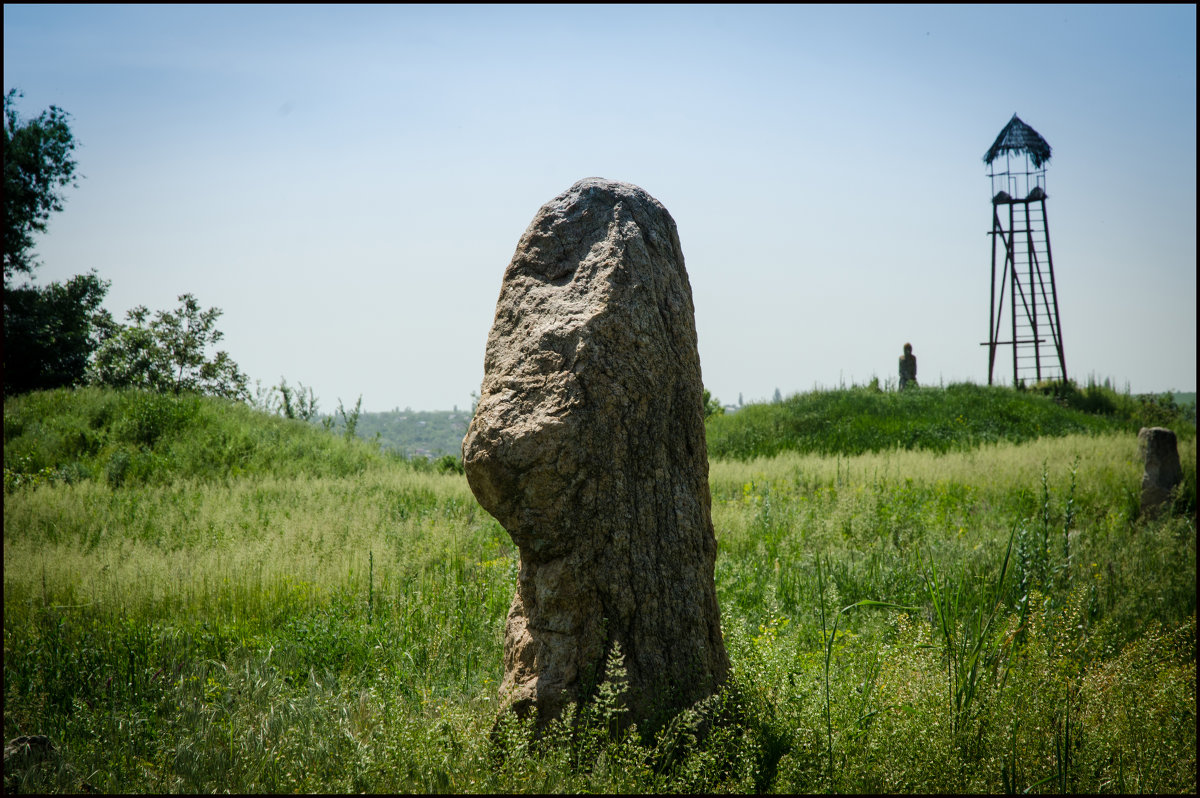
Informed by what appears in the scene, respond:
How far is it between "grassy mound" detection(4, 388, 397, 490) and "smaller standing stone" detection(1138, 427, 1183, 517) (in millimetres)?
12691

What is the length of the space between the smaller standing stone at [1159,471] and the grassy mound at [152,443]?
12691 millimetres

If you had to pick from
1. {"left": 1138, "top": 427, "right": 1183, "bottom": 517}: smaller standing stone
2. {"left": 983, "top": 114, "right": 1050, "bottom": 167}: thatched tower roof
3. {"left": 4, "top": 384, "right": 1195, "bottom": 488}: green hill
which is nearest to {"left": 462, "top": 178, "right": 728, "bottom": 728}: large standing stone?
{"left": 1138, "top": 427, "right": 1183, "bottom": 517}: smaller standing stone

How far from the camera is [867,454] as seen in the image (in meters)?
13.5

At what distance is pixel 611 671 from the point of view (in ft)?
10.8

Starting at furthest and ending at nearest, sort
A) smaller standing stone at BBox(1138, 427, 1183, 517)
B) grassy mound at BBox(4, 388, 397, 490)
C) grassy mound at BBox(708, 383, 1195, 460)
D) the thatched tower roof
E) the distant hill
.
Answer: the distant hill → the thatched tower roof → grassy mound at BBox(708, 383, 1195, 460) → grassy mound at BBox(4, 388, 397, 490) → smaller standing stone at BBox(1138, 427, 1183, 517)

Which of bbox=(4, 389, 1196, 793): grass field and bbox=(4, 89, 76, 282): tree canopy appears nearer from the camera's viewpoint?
bbox=(4, 389, 1196, 793): grass field

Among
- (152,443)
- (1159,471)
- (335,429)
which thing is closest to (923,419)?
(1159,471)

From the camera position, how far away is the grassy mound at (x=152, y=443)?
12.3m

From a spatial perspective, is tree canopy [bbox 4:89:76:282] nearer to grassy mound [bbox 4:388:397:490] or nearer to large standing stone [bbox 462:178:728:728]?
grassy mound [bbox 4:388:397:490]

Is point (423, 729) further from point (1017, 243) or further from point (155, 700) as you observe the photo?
point (1017, 243)

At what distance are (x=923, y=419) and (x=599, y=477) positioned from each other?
1514 cm

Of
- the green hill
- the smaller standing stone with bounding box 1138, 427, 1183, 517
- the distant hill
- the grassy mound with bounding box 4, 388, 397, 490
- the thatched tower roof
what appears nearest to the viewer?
the smaller standing stone with bounding box 1138, 427, 1183, 517

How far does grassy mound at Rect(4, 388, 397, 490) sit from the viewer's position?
1227 centimetres

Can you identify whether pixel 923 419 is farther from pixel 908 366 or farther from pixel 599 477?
pixel 599 477
